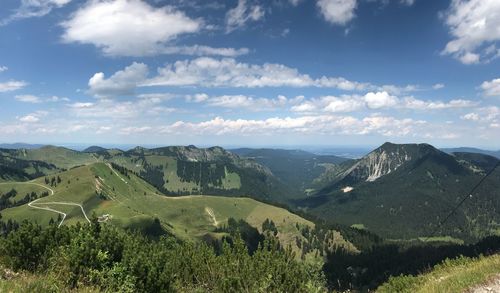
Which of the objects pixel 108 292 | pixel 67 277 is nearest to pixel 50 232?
pixel 67 277

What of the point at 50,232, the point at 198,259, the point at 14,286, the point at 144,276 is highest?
the point at 14,286

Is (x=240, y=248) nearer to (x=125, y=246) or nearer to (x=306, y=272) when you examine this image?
(x=306, y=272)

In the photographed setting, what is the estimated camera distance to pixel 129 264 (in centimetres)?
2570

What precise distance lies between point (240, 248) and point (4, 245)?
2278 cm

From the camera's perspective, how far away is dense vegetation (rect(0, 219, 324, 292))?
1744 centimetres

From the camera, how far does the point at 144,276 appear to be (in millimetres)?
26406

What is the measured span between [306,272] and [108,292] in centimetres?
2734

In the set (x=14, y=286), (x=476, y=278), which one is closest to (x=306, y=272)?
(x=476, y=278)

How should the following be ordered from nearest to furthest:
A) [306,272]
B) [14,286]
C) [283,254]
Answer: [14,286], [306,272], [283,254]

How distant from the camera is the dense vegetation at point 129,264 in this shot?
17.4 metres

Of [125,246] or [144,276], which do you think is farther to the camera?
[125,246]

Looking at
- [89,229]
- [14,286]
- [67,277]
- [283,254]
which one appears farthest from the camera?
[283,254]

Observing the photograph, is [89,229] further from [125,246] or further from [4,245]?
[4,245]

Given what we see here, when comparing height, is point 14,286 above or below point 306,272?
above
